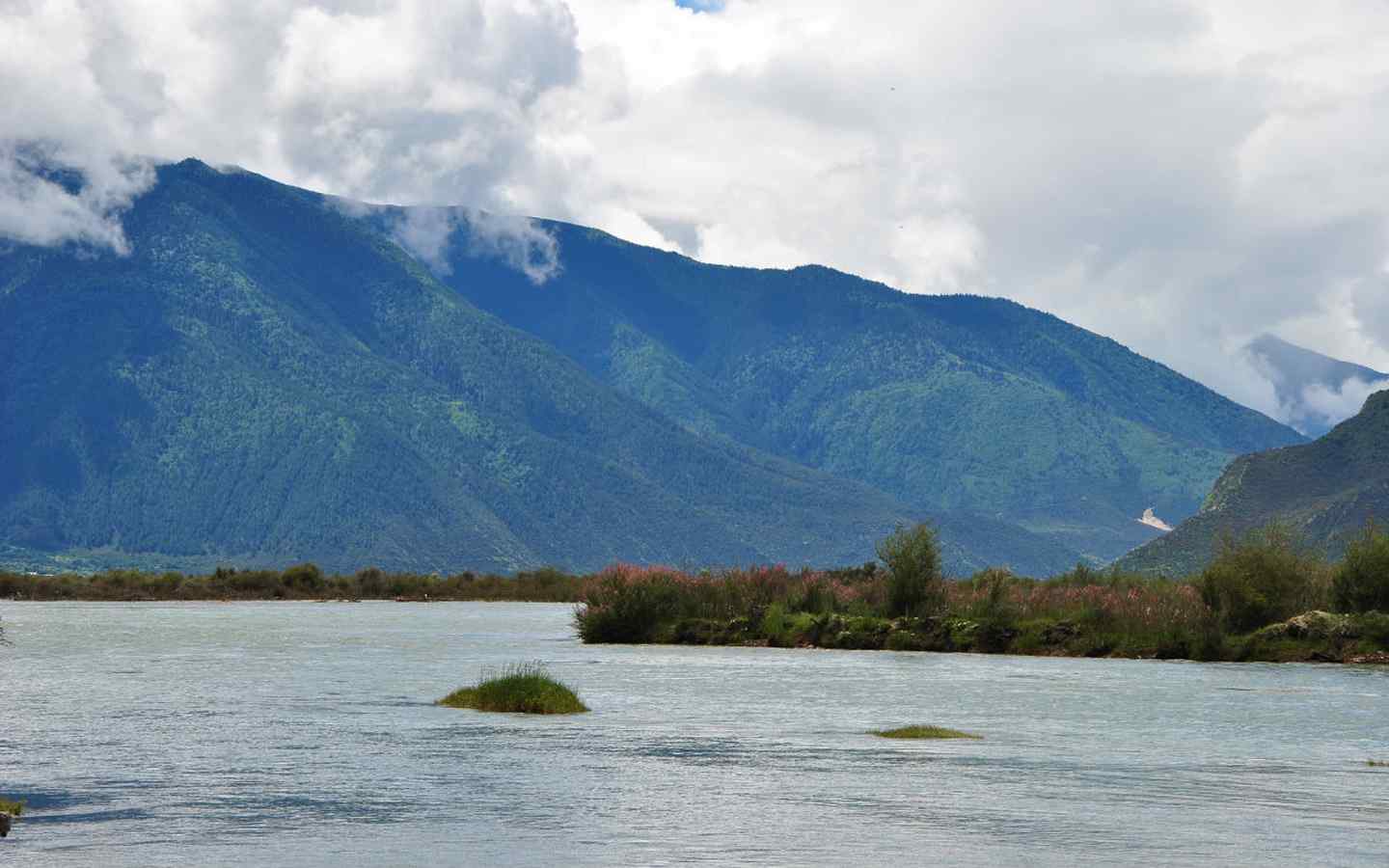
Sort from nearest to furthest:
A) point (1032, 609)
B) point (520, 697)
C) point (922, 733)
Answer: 1. point (922, 733)
2. point (520, 697)
3. point (1032, 609)

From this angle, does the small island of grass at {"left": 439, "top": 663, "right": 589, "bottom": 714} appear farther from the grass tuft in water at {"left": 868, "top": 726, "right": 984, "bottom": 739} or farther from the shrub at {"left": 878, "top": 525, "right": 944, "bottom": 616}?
the shrub at {"left": 878, "top": 525, "right": 944, "bottom": 616}

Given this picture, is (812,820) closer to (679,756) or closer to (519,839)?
(519,839)

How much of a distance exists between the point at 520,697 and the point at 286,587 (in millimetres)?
110199

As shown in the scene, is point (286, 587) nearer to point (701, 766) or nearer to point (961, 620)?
point (961, 620)

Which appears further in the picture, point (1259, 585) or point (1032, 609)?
point (1032, 609)

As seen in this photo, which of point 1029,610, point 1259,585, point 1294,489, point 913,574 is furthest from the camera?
point 1294,489

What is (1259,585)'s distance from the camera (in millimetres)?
62125

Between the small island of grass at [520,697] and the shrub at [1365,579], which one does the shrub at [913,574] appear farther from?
the small island of grass at [520,697]

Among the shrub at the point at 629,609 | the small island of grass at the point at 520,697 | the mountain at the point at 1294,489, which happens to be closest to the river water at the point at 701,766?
the small island of grass at the point at 520,697

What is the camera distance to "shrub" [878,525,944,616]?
223 feet

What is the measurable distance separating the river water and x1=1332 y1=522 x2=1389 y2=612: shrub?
5799 mm

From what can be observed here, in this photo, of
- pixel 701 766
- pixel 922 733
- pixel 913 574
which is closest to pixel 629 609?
pixel 913 574

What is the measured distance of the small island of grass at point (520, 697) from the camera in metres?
41.3

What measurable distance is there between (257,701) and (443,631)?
136 ft
